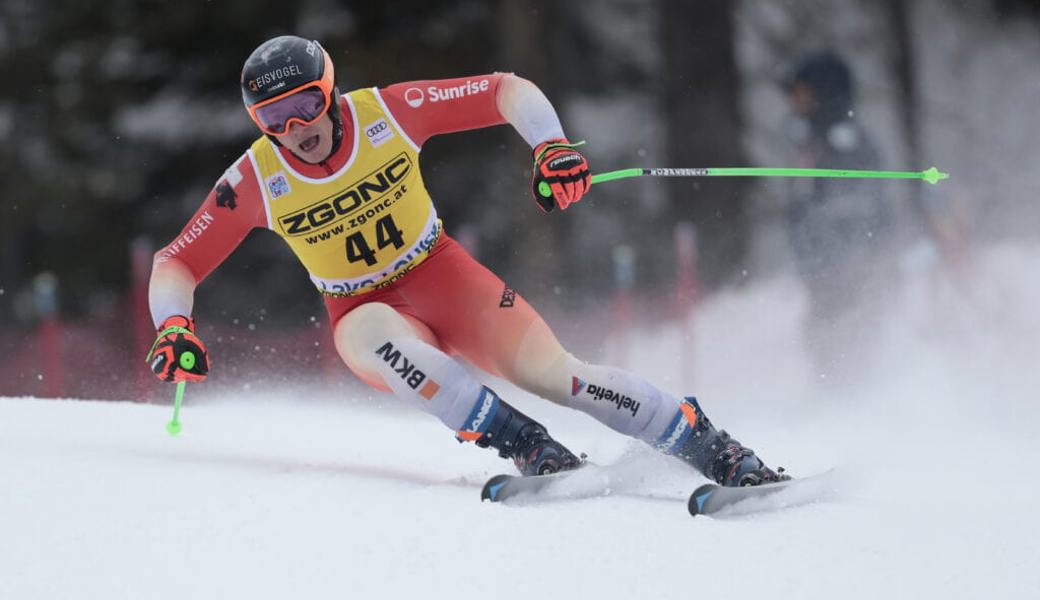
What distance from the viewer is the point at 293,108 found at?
3148 mm

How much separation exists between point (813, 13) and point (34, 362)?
22.2ft

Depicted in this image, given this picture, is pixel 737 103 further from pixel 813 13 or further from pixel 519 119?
pixel 519 119

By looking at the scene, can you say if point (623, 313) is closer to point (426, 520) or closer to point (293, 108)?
point (293, 108)

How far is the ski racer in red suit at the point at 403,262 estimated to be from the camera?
3.08 metres

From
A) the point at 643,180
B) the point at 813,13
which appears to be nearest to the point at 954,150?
the point at 813,13

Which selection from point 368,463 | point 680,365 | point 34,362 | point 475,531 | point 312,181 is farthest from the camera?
point 34,362

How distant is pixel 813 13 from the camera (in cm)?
995

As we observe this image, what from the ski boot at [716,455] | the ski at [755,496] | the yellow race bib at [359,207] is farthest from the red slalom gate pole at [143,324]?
the ski at [755,496]

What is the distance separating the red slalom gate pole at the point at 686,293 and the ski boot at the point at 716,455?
4.02 meters

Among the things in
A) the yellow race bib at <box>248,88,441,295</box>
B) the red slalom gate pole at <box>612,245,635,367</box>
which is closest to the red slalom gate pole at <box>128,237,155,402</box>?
the red slalom gate pole at <box>612,245,635,367</box>

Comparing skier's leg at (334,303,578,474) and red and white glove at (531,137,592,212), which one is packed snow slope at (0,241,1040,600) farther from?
red and white glove at (531,137,592,212)

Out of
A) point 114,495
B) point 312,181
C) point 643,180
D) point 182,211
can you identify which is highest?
point 643,180

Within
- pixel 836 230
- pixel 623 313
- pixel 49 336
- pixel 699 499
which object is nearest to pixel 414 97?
pixel 699 499

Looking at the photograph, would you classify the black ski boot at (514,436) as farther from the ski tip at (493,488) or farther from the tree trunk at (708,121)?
the tree trunk at (708,121)
